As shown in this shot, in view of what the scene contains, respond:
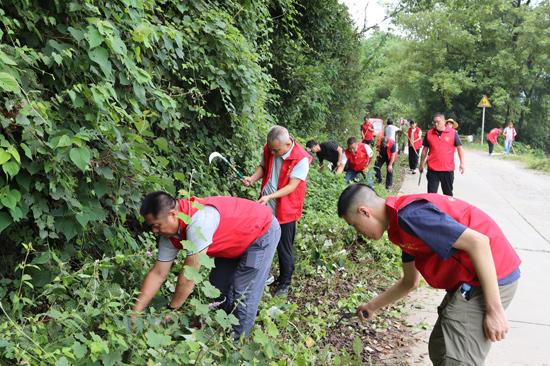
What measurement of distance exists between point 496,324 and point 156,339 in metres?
1.69

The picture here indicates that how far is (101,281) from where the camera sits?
10.6ft

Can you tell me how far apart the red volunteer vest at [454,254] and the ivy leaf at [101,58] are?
200 centimetres

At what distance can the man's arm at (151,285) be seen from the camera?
2.95 metres

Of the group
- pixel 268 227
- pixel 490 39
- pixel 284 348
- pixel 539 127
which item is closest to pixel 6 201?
pixel 268 227

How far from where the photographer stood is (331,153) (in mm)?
9781

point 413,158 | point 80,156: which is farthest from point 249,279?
point 413,158

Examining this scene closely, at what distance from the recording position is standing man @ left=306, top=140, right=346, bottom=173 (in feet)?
31.2

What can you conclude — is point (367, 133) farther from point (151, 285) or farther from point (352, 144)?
point (151, 285)

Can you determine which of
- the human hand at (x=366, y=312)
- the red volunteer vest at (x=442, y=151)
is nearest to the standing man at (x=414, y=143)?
the red volunteer vest at (x=442, y=151)

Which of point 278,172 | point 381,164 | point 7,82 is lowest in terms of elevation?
point 381,164

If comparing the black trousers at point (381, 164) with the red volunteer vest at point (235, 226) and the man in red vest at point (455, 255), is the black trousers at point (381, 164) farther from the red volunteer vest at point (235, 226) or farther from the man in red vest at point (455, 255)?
the man in red vest at point (455, 255)

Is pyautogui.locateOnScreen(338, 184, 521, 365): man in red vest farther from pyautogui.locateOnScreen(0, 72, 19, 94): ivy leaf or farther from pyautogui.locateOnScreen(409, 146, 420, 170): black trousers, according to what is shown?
pyautogui.locateOnScreen(409, 146, 420, 170): black trousers

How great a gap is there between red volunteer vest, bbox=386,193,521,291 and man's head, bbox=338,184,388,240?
5 cm

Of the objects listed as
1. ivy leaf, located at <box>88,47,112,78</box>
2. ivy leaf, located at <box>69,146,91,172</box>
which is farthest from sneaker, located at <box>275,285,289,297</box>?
ivy leaf, located at <box>88,47,112,78</box>
